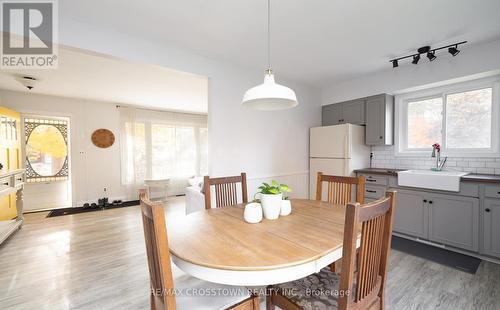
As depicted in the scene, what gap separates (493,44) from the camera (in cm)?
240

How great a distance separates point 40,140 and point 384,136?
6863 mm

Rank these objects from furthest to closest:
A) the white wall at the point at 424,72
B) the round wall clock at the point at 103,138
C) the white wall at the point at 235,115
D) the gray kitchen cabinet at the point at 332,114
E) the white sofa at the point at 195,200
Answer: the round wall clock at the point at 103,138, the gray kitchen cabinet at the point at 332,114, the white sofa at the point at 195,200, the white wall at the point at 424,72, the white wall at the point at 235,115

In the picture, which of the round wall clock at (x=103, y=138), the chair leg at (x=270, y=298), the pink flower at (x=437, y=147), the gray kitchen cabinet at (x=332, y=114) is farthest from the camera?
the round wall clock at (x=103, y=138)

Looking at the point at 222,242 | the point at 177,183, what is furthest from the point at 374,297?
the point at 177,183

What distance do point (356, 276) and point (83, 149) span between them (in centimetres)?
596

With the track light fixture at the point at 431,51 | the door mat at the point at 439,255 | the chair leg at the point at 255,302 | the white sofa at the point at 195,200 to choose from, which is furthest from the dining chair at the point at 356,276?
the track light fixture at the point at 431,51

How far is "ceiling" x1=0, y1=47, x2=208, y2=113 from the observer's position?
293 cm

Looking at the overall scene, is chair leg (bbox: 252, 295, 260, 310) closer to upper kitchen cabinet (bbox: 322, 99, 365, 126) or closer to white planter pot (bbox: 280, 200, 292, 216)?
white planter pot (bbox: 280, 200, 292, 216)

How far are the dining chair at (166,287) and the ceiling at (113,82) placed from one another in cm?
207

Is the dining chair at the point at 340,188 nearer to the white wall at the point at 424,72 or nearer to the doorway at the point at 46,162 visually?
the white wall at the point at 424,72

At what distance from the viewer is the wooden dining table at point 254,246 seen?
892 millimetres

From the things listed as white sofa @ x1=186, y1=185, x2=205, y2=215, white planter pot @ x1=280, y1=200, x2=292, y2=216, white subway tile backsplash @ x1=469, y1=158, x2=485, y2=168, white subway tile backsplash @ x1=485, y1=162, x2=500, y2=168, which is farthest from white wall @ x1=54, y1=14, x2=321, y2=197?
Answer: white subway tile backsplash @ x1=485, y1=162, x2=500, y2=168

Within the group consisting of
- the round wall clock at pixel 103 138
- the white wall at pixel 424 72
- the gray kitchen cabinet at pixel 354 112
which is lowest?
the round wall clock at pixel 103 138

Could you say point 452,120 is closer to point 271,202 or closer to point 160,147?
point 271,202
